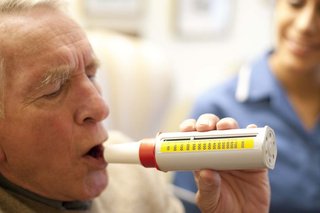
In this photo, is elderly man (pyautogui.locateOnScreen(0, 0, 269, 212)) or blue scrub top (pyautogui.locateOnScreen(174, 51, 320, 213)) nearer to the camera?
elderly man (pyautogui.locateOnScreen(0, 0, 269, 212))

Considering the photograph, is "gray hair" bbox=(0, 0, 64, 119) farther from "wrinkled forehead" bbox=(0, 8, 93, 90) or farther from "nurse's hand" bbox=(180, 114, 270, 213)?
"nurse's hand" bbox=(180, 114, 270, 213)

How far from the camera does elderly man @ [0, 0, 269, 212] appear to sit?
2.79 ft

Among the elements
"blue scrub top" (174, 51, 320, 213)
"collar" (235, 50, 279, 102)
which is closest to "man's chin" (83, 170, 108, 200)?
"blue scrub top" (174, 51, 320, 213)

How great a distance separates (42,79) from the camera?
0.86 meters

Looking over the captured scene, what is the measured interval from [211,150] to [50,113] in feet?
0.91

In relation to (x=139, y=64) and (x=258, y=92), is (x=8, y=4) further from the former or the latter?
→ (x=258, y=92)

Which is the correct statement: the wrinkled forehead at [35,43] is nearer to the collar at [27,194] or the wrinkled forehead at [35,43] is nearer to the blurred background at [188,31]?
the collar at [27,194]

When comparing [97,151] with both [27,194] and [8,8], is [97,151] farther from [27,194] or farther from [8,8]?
[8,8]

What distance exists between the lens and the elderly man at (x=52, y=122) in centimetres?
85

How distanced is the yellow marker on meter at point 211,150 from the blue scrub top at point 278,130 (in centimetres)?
67

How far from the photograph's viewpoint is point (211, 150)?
30.7 inches

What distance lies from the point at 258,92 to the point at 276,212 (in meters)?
0.37

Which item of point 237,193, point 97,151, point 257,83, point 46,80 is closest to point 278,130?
point 257,83

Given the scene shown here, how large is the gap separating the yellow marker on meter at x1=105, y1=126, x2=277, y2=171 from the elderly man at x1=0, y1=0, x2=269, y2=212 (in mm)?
35
